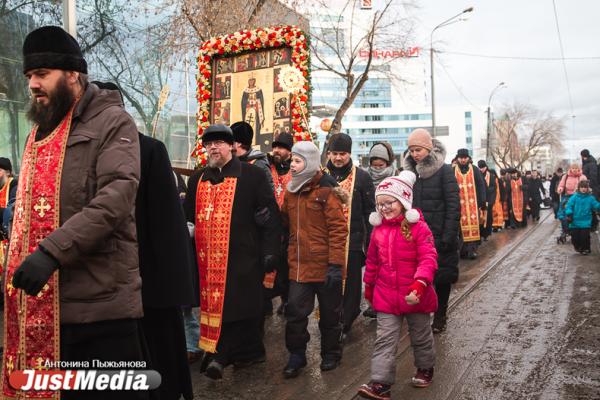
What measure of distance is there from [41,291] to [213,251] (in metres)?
2.62

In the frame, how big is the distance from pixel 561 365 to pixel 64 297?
4.17 m

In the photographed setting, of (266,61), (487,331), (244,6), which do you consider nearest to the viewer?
(487,331)

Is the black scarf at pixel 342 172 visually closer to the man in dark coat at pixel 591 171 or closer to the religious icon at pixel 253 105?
the religious icon at pixel 253 105

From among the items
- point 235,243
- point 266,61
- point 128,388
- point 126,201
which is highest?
point 266,61

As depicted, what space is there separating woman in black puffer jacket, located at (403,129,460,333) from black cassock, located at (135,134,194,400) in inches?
143

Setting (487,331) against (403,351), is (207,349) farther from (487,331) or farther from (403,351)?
(487,331)

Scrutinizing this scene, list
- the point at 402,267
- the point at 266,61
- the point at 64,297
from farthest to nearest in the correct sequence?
the point at 266,61, the point at 402,267, the point at 64,297

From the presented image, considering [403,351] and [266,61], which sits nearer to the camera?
[403,351]

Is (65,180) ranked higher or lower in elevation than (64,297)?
higher

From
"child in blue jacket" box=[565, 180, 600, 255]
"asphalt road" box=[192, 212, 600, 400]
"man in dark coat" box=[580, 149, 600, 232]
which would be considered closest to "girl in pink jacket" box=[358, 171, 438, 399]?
"asphalt road" box=[192, 212, 600, 400]

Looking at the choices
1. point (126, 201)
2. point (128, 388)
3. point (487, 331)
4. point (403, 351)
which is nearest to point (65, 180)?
point (126, 201)

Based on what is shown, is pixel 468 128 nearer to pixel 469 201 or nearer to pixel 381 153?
pixel 469 201

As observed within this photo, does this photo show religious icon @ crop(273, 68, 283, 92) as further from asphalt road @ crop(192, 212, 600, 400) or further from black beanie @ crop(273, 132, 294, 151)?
asphalt road @ crop(192, 212, 600, 400)

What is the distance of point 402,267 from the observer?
4738 millimetres
